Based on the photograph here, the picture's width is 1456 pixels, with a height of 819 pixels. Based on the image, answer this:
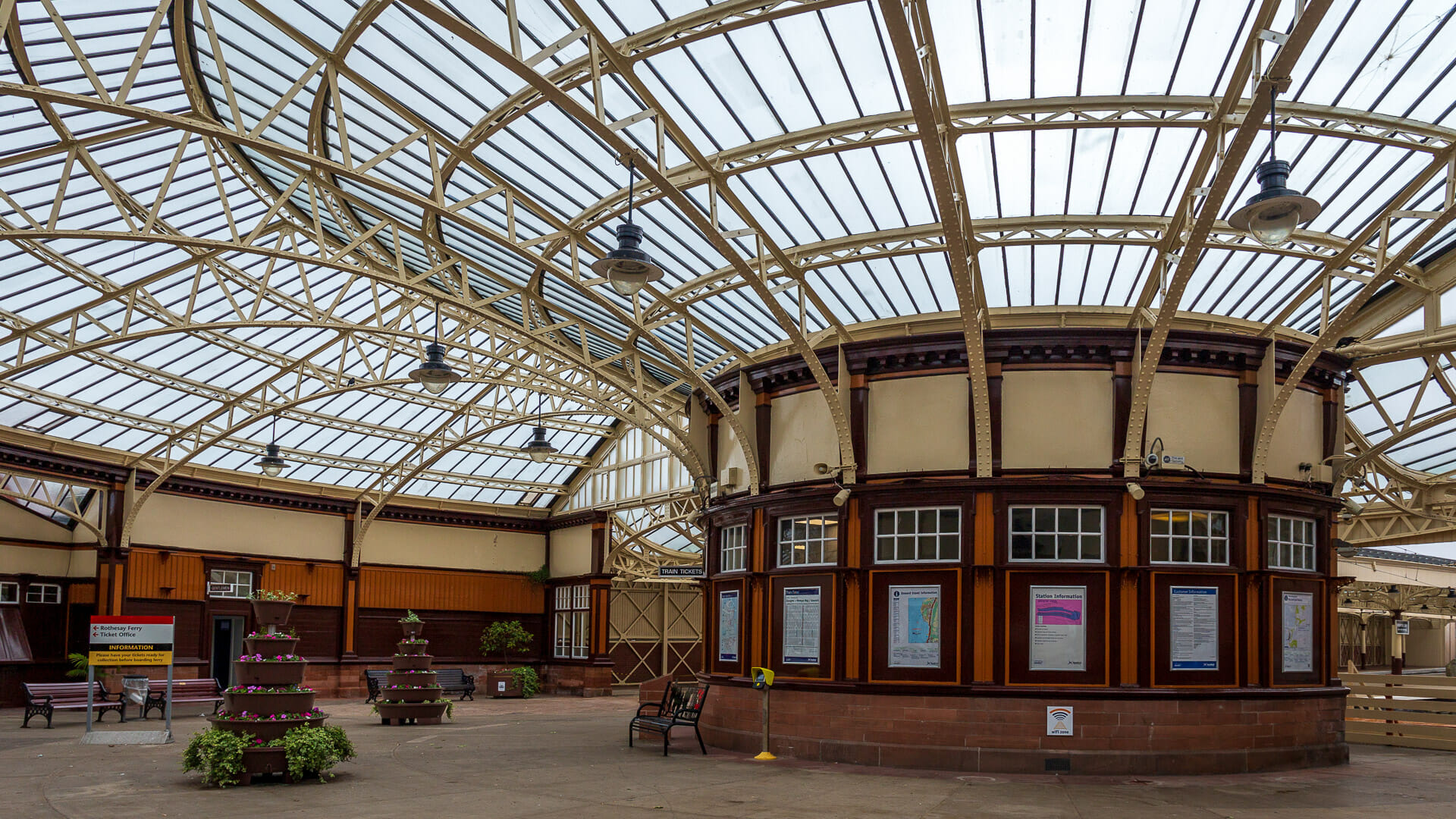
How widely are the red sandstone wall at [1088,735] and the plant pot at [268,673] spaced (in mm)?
7369

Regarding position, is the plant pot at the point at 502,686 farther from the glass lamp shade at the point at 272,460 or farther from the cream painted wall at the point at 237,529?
the glass lamp shade at the point at 272,460

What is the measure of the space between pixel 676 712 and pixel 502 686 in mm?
20209

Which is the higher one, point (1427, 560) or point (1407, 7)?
point (1407, 7)

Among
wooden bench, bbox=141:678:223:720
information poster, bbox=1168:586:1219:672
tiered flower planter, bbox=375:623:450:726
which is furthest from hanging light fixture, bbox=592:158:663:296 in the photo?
wooden bench, bbox=141:678:223:720

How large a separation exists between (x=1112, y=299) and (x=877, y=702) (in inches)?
342

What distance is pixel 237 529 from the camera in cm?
3400

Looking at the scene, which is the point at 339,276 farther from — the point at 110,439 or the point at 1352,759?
the point at 1352,759

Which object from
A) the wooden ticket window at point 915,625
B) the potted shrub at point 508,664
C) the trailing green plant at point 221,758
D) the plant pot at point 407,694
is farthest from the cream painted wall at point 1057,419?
the potted shrub at point 508,664

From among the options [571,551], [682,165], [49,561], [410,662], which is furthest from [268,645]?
[571,551]

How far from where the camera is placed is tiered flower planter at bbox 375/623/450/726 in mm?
23812

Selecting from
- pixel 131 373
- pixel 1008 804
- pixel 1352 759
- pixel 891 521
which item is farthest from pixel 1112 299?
pixel 131 373

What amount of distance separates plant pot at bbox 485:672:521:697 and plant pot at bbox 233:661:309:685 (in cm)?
2320

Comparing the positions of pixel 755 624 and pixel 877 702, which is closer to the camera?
pixel 877 702

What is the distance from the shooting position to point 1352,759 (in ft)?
58.0
